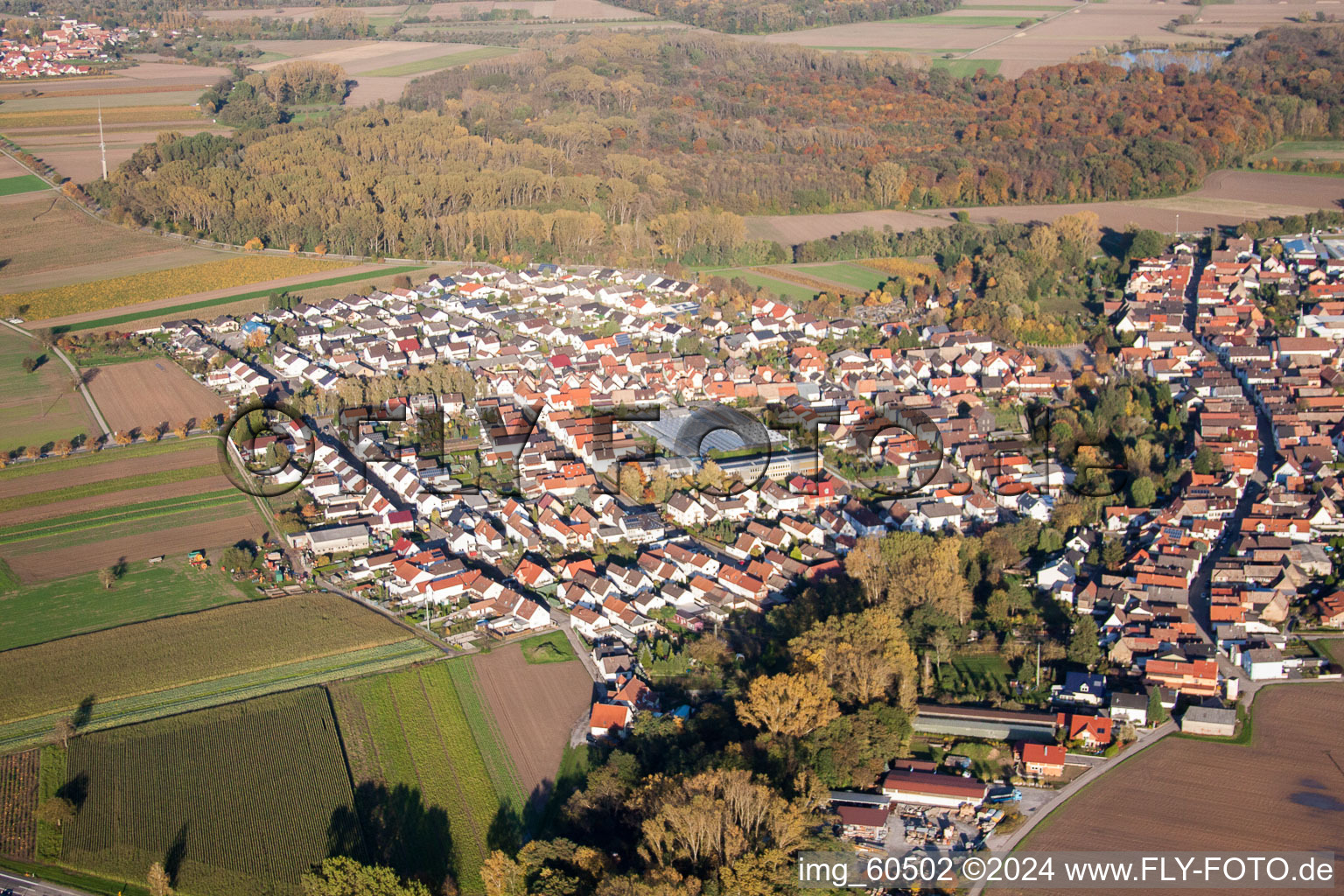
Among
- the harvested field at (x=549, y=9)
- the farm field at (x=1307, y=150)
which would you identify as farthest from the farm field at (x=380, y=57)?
the farm field at (x=1307, y=150)

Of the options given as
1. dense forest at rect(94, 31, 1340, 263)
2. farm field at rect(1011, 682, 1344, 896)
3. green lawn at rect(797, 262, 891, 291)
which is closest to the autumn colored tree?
farm field at rect(1011, 682, 1344, 896)

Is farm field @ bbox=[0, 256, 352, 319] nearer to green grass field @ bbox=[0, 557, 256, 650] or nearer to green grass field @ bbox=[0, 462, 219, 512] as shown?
green grass field @ bbox=[0, 462, 219, 512]

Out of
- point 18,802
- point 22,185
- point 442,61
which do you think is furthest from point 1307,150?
point 22,185

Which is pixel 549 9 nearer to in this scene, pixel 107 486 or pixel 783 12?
pixel 783 12

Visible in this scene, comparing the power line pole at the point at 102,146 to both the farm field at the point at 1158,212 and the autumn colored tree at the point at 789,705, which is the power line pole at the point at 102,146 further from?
the autumn colored tree at the point at 789,705

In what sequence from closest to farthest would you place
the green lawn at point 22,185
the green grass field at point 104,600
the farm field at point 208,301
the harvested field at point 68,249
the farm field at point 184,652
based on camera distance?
the farm field at point 184,652
the green grass field at point 104,600
the farm field at point 208,301
the harvested field at point 68,249
the green lawn at point 22,185

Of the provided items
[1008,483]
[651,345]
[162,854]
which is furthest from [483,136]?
[162,854]

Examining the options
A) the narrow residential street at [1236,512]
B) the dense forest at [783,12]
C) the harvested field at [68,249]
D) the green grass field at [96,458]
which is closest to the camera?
the narrow residential street at [1236,512]
